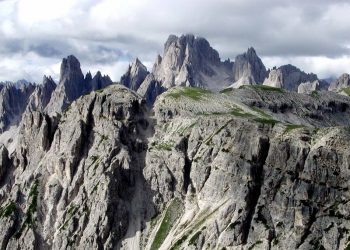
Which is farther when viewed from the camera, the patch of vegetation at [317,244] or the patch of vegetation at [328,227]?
the patch of vegetation at [328,227]

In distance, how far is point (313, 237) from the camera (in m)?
188

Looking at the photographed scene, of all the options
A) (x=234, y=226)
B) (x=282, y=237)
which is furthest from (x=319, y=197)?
(x=234, y=226)

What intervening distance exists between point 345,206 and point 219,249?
160 feet

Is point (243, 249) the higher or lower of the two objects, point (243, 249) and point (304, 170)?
the lower

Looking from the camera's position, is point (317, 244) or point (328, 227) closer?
point (317, 244)

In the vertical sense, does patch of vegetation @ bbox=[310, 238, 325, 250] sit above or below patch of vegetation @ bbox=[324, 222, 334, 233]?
Result: below

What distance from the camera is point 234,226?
19925 cm

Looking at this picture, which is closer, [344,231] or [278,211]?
[344,231]

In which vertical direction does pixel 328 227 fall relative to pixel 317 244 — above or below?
above

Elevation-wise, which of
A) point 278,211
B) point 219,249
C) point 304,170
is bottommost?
point 219,249

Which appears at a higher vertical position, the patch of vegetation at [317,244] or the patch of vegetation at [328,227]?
the patch of vegetation at [328,227]

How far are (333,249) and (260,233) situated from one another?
26535mm

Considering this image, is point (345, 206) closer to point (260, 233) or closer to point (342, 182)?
point (342, 182)

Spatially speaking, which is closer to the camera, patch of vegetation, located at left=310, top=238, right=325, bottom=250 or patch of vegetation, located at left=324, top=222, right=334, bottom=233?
patch of vegetation, located at left=310, top=238, right=325, bottom=250
